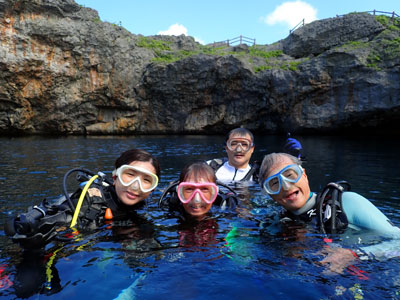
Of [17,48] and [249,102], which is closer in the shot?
A: [17,48]

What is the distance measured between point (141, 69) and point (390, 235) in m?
25.1

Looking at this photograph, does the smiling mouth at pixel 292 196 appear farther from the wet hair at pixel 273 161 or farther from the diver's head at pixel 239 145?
the diver's head at pixel 239 145

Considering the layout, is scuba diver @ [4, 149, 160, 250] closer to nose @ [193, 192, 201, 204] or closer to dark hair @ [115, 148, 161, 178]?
dark hair @ [115, 148, 161, 178]

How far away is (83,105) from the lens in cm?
2411

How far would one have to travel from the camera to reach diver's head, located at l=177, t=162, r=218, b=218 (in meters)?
3.04

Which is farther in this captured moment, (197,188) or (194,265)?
(197,188)

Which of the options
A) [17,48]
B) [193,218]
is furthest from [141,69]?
[193,218]

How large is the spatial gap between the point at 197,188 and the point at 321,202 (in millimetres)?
1254

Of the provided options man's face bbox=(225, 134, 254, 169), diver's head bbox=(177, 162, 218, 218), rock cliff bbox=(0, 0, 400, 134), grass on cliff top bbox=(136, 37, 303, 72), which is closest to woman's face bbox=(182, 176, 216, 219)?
diver's head bbox=(177, 162, 218, 218)

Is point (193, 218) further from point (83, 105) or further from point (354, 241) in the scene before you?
point (83, 105)

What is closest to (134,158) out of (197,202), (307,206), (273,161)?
(197,202)

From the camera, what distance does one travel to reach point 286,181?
104 inches

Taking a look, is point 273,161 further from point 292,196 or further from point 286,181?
point 292,196

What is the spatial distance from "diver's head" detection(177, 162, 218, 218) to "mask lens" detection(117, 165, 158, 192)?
33 cm
